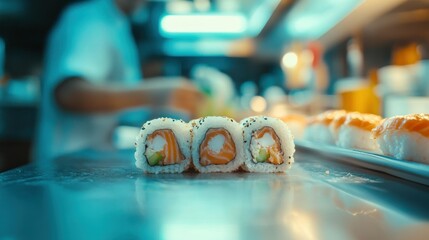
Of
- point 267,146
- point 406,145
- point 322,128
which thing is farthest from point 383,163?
point 322,128

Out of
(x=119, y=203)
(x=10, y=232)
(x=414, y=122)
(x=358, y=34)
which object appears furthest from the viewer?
(x=358, y=34)

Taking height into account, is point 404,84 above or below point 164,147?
above

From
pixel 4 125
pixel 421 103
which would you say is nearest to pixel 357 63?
pixel 421 103

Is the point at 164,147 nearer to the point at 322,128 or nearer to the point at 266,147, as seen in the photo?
the point at 266,147

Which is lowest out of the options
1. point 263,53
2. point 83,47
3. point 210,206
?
point 210,206

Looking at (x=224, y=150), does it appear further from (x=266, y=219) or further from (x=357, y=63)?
(x=357, y=63)

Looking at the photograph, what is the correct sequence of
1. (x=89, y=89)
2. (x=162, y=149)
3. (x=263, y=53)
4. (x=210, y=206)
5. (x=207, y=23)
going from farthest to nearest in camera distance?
(x=263, y=53) < (x=207, y=23) < (x=89, y=89) < (x=162, y=149) < (x=210, y=206)

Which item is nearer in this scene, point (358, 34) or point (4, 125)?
point (358, 34)
